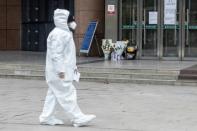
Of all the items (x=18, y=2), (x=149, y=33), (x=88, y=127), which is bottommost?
(x=88, y=127)

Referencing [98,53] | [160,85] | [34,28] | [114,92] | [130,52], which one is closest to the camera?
[114,92]

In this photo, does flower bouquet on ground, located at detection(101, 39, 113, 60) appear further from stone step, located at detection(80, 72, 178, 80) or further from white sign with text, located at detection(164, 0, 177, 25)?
stone step, located at detection(80, 72, 178, 80)

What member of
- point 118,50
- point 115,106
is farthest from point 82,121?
point 118,50

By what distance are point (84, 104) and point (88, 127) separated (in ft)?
8.60

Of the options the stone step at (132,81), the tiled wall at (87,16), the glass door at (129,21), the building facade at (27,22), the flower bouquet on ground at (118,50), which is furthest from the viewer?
the building facade at (27,22)

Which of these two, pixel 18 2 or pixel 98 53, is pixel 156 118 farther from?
pixel 18 2

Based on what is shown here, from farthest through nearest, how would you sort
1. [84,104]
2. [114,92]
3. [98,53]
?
[98,53] < [114,92] < [84,104]

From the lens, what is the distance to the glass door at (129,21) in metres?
21.6

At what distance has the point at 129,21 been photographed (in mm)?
21688

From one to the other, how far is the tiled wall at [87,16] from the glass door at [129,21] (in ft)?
3.28

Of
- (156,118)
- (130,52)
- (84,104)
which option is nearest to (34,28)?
(130,52)

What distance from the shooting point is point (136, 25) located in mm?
21469

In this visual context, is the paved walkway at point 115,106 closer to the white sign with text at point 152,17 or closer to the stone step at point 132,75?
the stone step at point 132,75

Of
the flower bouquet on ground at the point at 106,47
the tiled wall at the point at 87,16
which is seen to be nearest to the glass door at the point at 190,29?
the flower bouquet on ground at the point at 106,47
